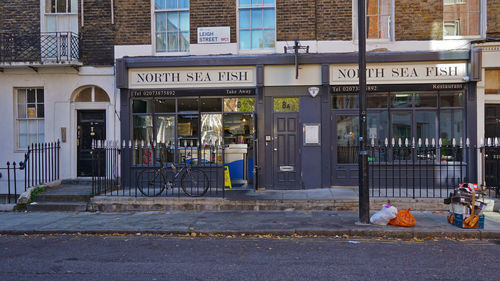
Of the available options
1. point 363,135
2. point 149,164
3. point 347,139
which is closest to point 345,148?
point 347,139

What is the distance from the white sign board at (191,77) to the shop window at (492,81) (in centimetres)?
667

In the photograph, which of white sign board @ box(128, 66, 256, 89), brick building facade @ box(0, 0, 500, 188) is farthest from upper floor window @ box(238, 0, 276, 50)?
white sign board @ box(128, 66, 256, 89)

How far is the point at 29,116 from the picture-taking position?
12.6 meters

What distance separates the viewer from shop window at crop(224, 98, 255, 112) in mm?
11973

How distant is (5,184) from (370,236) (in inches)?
433

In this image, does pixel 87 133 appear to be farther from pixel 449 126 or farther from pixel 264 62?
pixel 449 126

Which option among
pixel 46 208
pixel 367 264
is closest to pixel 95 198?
pixel 46 208

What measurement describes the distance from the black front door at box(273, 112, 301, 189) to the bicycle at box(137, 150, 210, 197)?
229 cm

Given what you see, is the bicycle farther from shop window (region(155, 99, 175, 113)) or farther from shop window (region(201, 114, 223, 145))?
shop window (region(155, 99, 175, 113))

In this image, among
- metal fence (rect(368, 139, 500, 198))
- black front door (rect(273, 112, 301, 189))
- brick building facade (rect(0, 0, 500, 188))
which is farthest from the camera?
black front door (rect(273, 112, 301, 189))

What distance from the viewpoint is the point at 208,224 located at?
331 inches

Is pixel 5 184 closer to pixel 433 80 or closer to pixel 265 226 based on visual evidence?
pixel 265 226

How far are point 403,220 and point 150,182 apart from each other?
6.42 meters

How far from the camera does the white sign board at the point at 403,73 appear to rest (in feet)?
36.6
